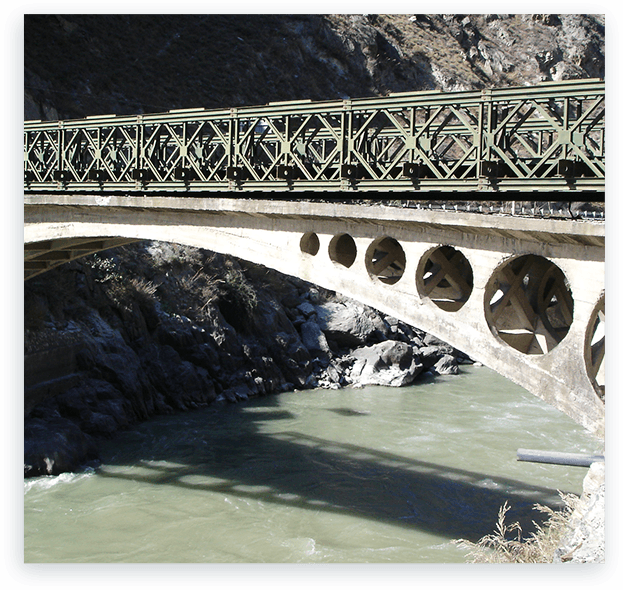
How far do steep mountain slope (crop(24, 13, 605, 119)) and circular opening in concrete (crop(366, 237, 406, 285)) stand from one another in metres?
22.2

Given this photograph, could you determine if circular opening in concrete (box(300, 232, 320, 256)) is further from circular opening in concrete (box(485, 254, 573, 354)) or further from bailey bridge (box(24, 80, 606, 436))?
circular opening in concrete (box(485, 254, 573, 354))

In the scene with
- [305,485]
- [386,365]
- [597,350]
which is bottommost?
[305,485]

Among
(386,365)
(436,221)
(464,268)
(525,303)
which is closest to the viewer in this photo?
(525,303)

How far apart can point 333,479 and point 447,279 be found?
25.4 ft

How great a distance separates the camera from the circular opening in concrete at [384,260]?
945 centimetres

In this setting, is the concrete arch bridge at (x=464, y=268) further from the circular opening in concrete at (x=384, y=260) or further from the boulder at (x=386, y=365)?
the boulder at (x=386, y=365)

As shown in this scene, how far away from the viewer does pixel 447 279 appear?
9.01 m

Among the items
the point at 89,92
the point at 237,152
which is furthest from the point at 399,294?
the point at 89,92

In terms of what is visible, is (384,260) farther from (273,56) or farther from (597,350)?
(273,56)

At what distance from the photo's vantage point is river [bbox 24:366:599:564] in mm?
12422

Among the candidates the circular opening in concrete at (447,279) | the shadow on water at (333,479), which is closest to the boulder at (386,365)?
the shadow on water at (333,479)

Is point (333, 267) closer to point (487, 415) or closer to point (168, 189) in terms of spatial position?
point (168, 189)

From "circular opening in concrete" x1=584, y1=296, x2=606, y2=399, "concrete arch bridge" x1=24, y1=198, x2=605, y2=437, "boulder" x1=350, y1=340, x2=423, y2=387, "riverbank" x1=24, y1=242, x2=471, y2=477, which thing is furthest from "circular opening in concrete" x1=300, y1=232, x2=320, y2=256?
"boulder" x1=350, y1=340, x2=423, y2=387

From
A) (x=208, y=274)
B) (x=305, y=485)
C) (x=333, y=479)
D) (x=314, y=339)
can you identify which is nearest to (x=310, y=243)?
(x=305, y=485)
